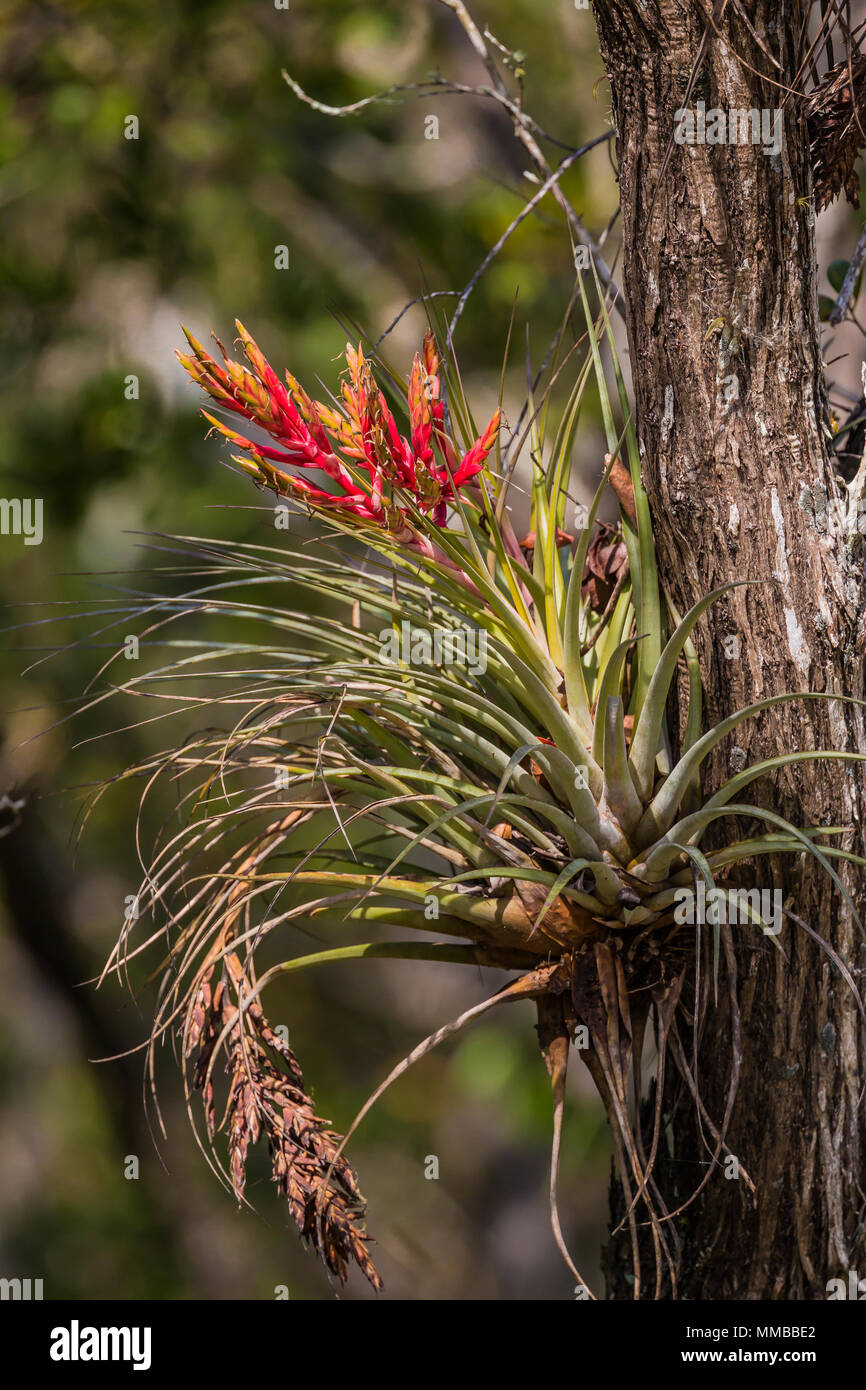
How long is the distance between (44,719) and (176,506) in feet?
1.85

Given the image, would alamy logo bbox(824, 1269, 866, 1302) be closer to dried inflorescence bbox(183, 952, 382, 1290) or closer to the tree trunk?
the tree trunk

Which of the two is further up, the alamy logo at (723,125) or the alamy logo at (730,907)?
the alamy logo at (723,125)

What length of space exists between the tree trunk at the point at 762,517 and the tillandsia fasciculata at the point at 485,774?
28 millimetres

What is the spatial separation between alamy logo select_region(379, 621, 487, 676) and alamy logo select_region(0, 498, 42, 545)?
1720mm

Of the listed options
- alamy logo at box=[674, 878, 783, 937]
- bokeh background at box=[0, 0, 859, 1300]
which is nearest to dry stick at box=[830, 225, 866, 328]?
alamy logo at box=[674, 878, 783, 937]

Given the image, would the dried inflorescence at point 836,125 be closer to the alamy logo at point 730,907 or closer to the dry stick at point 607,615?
the dry stick at point 607,615

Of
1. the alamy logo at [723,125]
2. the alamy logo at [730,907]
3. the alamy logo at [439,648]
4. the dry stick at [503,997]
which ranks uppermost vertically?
the alamy logo at [723,125]

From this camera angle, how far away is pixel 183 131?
2.29 metres

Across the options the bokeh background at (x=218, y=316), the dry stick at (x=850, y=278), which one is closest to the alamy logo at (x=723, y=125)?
the dry stick at (x=850, y=278)

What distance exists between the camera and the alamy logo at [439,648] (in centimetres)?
68
